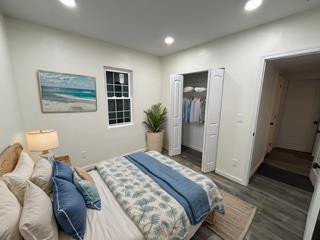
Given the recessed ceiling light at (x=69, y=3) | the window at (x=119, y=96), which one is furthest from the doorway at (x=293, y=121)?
the recessed ceiling light at (x=69, y=3)

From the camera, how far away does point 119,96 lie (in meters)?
Result: 3.42

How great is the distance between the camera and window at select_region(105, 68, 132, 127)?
3.24 metres

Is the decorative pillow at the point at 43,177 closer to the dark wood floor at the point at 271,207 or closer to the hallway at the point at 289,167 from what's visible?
the dark wood floor at the point at 271,207

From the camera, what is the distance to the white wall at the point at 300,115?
155 inches

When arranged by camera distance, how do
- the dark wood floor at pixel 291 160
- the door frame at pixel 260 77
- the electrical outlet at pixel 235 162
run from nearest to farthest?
the door frame at pixel 260 77, the electrical outlet at pixel 235 162, the dark wood floor at pixel 291 160

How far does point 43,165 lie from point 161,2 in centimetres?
223

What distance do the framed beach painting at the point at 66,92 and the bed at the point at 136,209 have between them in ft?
3.55

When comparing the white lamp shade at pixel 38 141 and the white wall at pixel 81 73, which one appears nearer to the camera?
→ the white lamp shade at pixel 38 141

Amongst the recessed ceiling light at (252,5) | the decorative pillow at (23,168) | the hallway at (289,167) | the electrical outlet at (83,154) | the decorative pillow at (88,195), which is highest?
the recessed ceiling light at (252,5)

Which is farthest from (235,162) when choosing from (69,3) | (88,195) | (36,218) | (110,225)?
(69,3)

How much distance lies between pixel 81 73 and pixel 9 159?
1.84 m

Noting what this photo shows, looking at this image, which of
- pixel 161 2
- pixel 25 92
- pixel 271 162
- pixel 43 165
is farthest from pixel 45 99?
pixel 271 162

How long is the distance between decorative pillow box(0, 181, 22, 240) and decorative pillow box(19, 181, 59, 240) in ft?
0.12

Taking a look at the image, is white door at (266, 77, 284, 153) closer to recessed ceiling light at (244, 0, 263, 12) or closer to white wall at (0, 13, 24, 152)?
recessed ceiling light at (244, 0, 263, 12)
